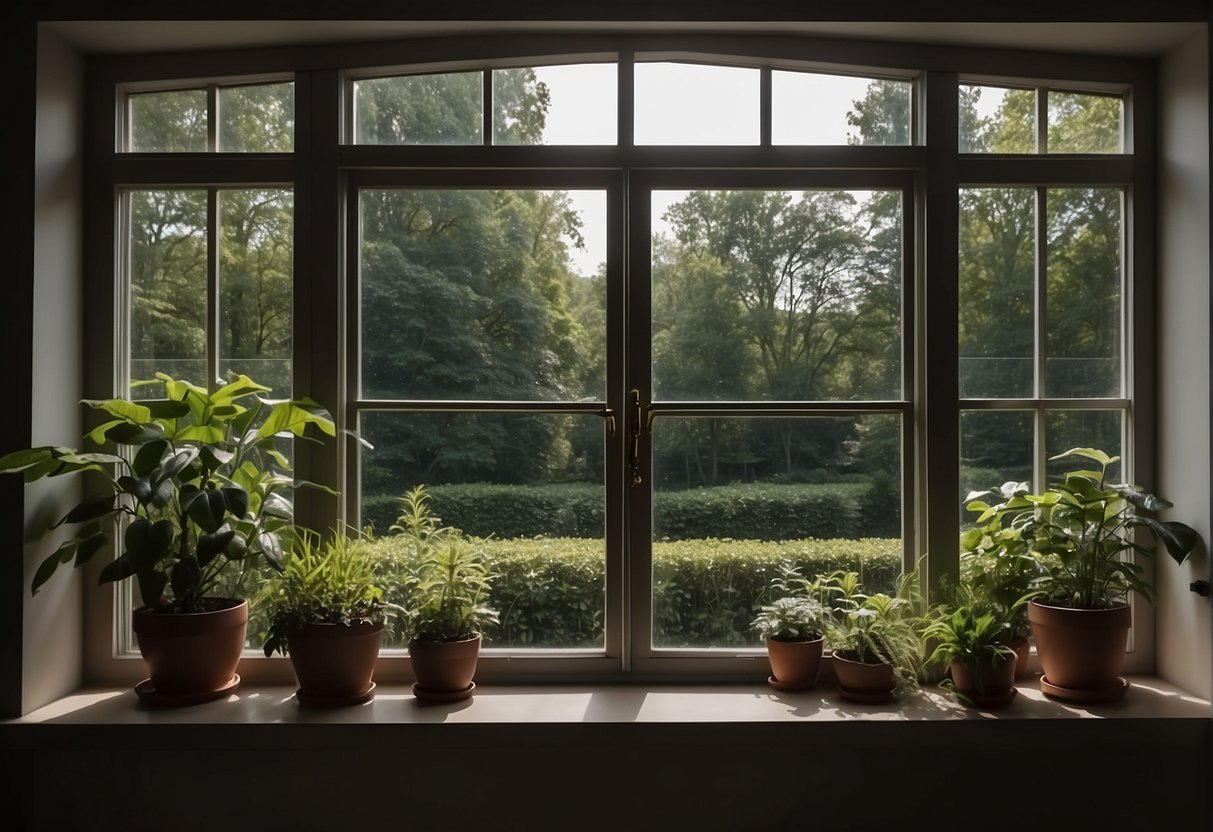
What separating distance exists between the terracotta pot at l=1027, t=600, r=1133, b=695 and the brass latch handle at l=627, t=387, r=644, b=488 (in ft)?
4.21

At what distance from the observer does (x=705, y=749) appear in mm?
2266

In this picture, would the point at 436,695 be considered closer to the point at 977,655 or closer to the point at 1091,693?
the point at 977,655

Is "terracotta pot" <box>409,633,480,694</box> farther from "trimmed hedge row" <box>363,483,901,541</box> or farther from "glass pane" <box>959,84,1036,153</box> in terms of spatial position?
"glass pane" <box>959,84,1036,153</box>

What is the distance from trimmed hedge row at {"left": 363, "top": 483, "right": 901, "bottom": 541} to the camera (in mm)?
2617

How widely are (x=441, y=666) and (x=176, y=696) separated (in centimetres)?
77

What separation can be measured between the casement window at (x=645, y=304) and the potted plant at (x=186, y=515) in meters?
0.27

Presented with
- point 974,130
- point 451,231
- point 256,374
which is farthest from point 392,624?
point 974,130

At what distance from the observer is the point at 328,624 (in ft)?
7.54

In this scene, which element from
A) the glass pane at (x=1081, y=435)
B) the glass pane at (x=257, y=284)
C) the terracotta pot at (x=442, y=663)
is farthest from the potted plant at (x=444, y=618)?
the glass pane at (x=1081, y=435)

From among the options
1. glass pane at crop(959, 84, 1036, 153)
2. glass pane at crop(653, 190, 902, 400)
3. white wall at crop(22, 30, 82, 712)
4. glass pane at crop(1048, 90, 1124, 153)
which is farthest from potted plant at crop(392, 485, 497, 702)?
glass pane at crop(1048, 90, 1124, 153)

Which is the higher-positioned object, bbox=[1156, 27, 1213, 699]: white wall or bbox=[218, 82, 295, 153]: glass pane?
bbox=[218, 82, 295, 153]: glass pane

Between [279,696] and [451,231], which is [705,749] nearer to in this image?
[279,696]

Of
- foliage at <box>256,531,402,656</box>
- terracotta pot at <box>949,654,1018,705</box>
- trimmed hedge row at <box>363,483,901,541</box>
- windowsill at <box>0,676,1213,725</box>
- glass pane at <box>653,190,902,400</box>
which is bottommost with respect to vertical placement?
windowsill at <box>0,676,1213,725</box>

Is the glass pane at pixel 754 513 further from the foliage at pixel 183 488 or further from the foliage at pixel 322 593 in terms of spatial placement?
the foliage at pixel 183 488
